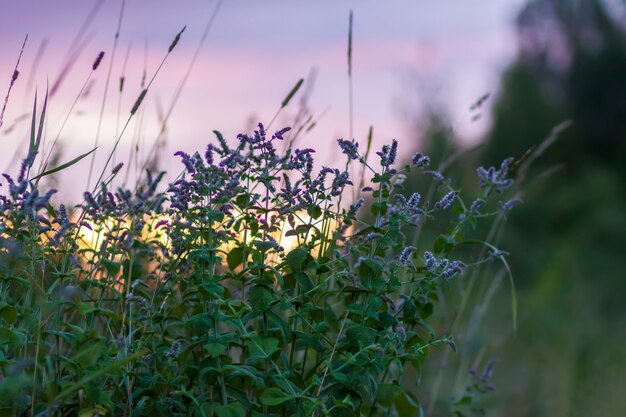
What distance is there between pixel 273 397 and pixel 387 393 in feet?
1.17

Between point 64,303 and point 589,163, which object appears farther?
point 589,163

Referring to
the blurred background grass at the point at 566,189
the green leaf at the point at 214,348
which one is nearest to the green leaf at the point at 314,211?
the green leaf at the point at 214,348

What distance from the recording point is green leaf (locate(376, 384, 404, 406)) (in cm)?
230

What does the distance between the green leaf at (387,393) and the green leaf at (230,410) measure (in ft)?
1.38

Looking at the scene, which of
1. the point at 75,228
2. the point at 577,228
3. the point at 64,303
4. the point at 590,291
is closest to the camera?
the point at 64,303

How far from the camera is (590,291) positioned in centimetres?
1055

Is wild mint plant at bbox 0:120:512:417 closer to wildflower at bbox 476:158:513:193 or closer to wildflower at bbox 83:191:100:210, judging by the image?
wildflower at bbox 83:191:100:210

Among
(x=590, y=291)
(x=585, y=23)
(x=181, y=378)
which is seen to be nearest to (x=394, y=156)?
(x=181, y=378)

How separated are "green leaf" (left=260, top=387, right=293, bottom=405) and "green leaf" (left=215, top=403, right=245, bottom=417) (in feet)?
0.20

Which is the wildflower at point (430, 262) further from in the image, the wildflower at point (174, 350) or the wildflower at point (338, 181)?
the wildflower at point (174, 350)

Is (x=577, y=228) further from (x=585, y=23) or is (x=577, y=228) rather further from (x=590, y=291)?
(x=590, y=291)

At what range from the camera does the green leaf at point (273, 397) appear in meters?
2.08

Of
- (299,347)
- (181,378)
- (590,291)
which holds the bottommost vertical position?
(181,378)

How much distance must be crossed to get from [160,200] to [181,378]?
0.47m
